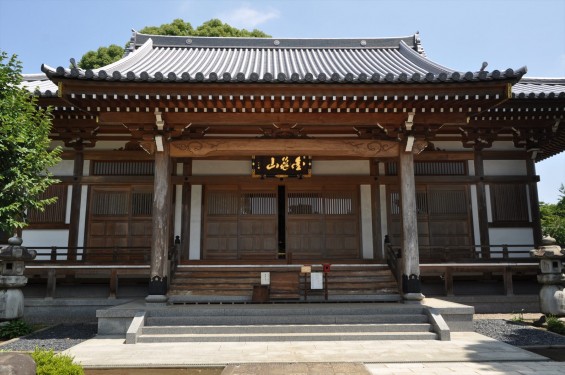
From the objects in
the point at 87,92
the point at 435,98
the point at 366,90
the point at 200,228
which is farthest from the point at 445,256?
the point at 87,92

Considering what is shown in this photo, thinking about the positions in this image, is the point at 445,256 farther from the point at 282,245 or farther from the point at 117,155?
the point at 117,155

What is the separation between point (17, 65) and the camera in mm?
9195

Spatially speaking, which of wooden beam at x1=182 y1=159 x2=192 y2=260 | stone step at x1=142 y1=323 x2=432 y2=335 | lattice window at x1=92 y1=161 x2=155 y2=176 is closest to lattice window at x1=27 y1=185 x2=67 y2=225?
lattice window at x1=92 y1=161 x2=155 y2=176

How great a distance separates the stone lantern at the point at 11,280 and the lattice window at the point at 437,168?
10.6 meters

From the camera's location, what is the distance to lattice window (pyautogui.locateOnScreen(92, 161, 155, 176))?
1303 cm

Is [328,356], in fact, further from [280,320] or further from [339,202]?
[339,202]

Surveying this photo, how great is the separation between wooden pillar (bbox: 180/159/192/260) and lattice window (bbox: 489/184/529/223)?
32.2 ft

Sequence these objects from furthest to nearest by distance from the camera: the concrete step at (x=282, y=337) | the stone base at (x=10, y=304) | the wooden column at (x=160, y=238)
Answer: the wooden column at (x=160, y=238), the stone base at (x=10, y=304), the concrete step at (x=282, y=337)

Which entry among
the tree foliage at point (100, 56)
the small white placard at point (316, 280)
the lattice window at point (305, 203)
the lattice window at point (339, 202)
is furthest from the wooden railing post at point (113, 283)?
the tree foliage at point (100, 56)

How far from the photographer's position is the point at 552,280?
33.0 ft

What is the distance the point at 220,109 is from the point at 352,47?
10.6m

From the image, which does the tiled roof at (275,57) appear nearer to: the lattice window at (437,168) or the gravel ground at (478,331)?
the lattice window at (437,168)

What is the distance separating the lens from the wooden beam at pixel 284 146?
1056 centimetres

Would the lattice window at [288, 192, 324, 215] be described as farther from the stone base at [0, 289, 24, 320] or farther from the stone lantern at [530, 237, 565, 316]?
the stone base at [0, 289, 24, 320]
